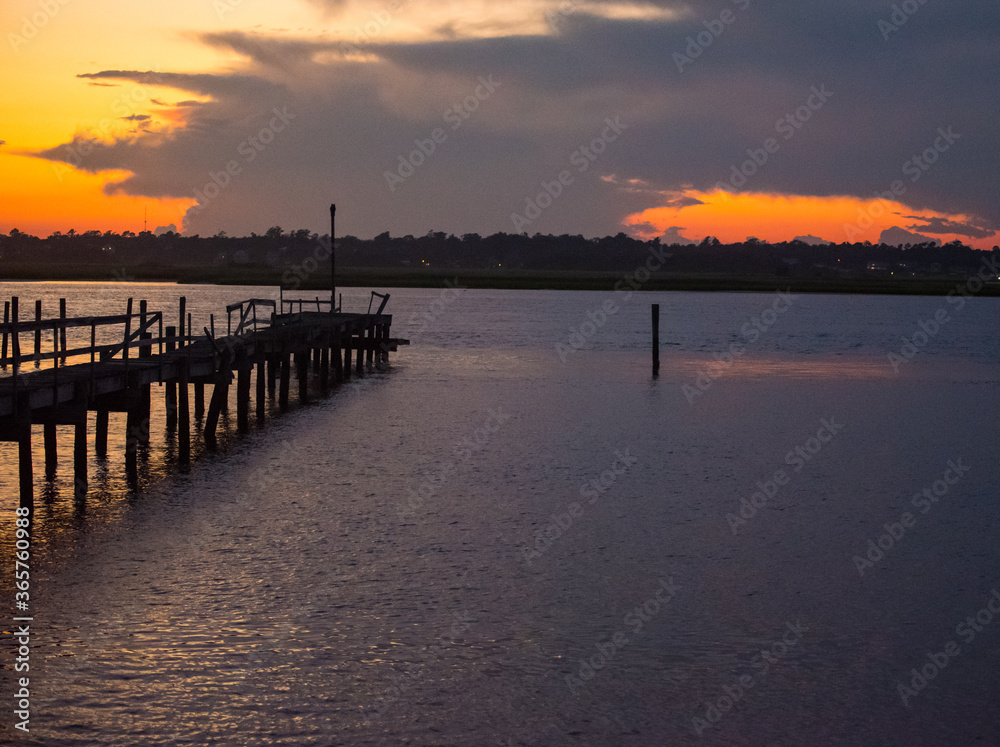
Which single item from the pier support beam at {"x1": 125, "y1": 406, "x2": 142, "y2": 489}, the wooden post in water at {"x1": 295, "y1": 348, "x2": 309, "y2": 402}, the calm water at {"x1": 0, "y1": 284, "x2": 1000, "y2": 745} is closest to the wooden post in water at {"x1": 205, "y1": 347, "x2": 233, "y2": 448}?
the calm water at {"x1": 0, "y1": 284, "x2": 1000, "y2": 745}

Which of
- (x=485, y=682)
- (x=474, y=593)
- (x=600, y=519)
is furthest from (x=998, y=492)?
(x=485, y=682)

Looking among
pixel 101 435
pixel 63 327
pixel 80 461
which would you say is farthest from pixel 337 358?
pixel 80 461

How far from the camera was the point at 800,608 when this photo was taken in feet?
42.5

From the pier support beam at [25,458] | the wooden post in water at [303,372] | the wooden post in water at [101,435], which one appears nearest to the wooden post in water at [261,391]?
the wooden post in water at [303,372]

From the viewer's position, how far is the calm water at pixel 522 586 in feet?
31.6

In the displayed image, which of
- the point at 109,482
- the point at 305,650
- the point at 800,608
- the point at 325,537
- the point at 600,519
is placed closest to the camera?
the point at 305,650

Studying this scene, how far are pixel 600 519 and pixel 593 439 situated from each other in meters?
8.95

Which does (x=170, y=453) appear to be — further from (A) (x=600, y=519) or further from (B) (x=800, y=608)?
(B) (x=800, y=608)

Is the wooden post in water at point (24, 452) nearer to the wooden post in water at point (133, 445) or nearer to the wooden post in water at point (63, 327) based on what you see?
the wooden post in water at point (63, 327)

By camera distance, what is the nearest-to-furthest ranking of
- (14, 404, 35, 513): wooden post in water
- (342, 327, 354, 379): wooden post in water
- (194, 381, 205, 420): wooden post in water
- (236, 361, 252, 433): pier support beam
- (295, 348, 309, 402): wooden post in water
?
(14, 404, 35, 513): wooden post in water
(236, 361, 252, 433): pier support beam
(194, 381, 205, 420): wooden post in water
(295, 348, 309, 402): wooden post in water
(342, 327, 354, 379): wooden post in water

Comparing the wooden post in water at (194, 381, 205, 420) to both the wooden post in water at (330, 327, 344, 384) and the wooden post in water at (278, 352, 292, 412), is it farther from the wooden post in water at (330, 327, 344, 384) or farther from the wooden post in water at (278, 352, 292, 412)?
the wooden post in water at (330, 327, 344, 384)

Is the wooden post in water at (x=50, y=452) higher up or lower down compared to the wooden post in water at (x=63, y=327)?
lower down

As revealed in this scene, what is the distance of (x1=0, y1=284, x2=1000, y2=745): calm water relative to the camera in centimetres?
964

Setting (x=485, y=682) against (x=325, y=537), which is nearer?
(x=485, y=682)
